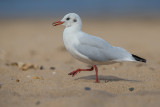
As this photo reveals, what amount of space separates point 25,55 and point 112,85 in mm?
4798

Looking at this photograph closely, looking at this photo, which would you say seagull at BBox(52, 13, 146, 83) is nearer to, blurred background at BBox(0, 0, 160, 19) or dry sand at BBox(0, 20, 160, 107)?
dry sand at BBox(0, 20, 160, 107)

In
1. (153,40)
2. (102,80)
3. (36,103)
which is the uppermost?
(36,103)

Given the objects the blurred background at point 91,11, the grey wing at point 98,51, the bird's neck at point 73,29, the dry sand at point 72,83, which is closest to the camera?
the dry sand at point 72,83

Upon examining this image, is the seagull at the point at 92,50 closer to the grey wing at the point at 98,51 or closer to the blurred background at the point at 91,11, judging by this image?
the grey wing at the point at 98,51

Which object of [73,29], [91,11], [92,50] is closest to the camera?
[92,50]

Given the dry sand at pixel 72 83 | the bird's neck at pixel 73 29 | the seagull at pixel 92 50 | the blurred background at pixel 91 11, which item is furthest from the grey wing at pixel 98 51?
the blurred background at pixel 91 11

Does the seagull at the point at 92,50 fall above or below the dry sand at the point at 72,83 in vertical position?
above

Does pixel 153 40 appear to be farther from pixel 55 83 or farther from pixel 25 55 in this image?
pixel 55 83

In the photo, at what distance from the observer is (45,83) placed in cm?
597

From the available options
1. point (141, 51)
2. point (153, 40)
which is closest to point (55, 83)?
point (141, 51)

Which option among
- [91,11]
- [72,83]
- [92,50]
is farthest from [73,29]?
[91,11]

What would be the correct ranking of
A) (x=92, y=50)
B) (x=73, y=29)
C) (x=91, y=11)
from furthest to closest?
(x=91, y=11) < (x=73, y=29) < (x=92, y=50)

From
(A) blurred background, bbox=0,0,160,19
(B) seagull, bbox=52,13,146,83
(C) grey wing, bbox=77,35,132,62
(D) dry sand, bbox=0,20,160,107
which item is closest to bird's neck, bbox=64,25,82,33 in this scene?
(B) seagull, bbox=52,13,146,83

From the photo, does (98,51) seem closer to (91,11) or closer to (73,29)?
(73,29)
